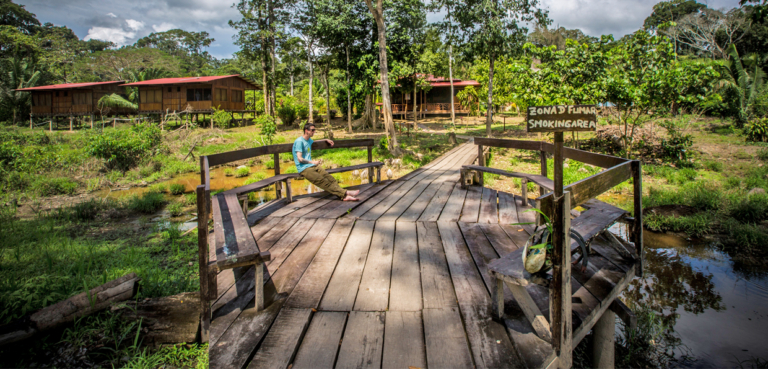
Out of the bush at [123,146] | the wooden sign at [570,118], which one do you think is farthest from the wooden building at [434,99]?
the wooden sign at [570,118]

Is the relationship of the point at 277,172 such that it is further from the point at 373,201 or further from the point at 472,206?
the point at 472,206

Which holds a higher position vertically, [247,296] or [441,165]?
[441,165]

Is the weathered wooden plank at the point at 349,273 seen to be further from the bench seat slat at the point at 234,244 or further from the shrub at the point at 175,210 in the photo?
the shrub at the point at 175,210

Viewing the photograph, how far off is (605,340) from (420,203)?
295cm

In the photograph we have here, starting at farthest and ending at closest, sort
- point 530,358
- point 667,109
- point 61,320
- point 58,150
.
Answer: point 58,150 < point 667,109 < point 61,320 < point 530,358

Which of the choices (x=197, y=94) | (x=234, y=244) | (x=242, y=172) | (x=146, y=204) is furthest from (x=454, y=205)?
(x=197, y=94)

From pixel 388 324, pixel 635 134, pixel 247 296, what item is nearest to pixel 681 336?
pixel 388 324

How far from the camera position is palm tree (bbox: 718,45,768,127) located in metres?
18.0

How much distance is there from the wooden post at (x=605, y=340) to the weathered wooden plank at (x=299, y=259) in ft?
8.00

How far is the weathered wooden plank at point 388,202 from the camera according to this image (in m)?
4.80

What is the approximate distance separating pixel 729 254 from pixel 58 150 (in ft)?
60.7

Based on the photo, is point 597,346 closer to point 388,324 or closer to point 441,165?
point 388,324

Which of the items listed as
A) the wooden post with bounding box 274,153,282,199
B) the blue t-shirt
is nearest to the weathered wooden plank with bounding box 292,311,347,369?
the blue t-shirt

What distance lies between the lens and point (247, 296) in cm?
276
